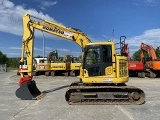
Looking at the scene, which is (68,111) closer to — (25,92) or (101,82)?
(101,82)

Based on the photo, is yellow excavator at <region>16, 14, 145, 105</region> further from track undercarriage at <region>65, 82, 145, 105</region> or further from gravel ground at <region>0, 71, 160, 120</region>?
gravel ground at <region>0, 71, 160, 120</region>

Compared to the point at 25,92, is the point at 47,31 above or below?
above

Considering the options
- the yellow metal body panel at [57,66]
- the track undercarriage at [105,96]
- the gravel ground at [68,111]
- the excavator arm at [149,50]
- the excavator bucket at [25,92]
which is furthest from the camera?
the yellow metal body panel at [57,66]

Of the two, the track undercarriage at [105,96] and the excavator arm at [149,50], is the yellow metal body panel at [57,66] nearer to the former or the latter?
the excavator arm at [149,50]

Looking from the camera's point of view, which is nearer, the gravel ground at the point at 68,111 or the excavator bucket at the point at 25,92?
the gravel ground at the point at 68,111

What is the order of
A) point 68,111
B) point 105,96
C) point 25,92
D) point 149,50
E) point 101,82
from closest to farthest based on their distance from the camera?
point 68,111 → point 105,96 → point 101,82 → point 25,92 → point 149,50

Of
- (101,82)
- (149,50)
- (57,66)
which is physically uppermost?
(149,50)

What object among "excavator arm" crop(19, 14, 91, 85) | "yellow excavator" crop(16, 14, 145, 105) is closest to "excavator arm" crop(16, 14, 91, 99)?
"excavator arm" crop(19, 14, 91, 85)

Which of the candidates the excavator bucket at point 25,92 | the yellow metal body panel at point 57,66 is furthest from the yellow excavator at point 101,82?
the yellow metal body panel at point 57,66

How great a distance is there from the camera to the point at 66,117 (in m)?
10.2

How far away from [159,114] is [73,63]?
2306 cm

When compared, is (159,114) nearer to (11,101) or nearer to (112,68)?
(112,68)

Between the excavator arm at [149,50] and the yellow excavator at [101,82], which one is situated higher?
the excavator arm at [149,50]

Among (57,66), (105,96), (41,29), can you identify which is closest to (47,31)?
(41,29)
